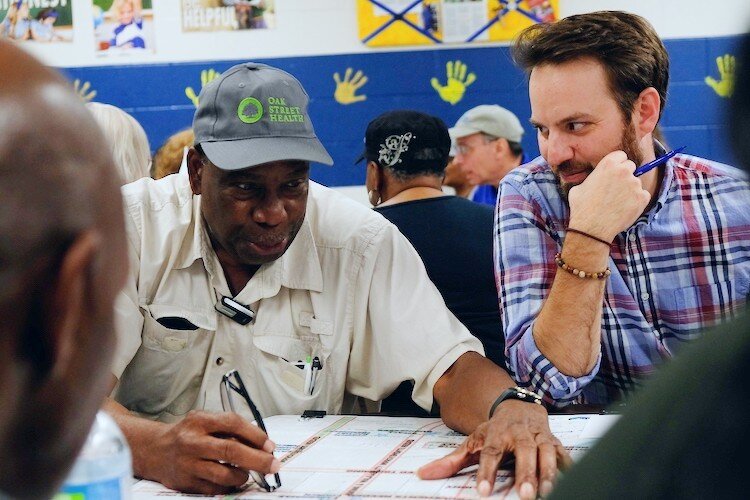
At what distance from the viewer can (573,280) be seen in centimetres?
202

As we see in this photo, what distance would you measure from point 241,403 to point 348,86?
2861 millimetres

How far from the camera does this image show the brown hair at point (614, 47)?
2.17 m

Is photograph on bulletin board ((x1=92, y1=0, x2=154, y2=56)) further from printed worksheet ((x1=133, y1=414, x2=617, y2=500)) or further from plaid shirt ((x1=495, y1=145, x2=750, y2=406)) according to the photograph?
printed worksheet ((x1=133, y1=414, x2=617, y2=500))

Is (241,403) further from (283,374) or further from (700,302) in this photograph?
(700,302)

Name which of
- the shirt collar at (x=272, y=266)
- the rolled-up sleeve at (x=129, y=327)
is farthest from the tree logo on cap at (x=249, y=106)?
the rolled-up sleeve at (x=129, y=327)

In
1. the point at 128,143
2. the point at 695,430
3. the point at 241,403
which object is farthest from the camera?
the point at 128,143

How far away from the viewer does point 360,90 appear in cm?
461

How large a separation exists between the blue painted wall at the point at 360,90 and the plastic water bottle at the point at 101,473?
354 cm

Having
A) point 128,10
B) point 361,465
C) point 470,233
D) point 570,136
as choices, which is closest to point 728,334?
point 361,465

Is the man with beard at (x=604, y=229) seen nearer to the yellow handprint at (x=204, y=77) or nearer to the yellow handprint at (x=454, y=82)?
the yellow handprint at (x=454, y=82)

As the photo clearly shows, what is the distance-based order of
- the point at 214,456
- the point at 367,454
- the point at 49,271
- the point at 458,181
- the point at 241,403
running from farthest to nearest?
the point at 458,181 → the point at 241,403 → the point at 367,454 → the point at 214,456 → the point at 49,271

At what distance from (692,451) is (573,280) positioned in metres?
1.65

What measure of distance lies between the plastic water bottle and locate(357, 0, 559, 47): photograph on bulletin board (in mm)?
3638

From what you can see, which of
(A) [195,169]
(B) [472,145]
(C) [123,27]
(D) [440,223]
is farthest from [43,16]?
(A) [195,169]
